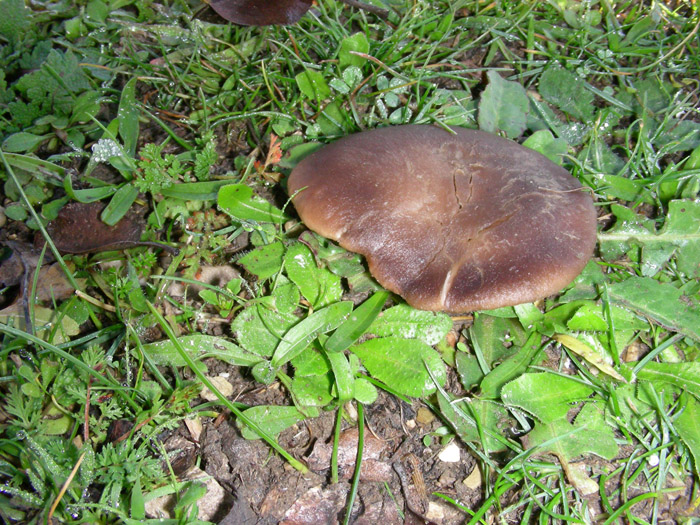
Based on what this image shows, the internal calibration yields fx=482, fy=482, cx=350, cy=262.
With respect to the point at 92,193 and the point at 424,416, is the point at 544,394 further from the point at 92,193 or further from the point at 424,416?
the point at 92,193

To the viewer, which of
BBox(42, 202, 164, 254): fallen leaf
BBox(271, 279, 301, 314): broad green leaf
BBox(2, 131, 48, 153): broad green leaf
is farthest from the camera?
BBox(2, 131, 48, 153): broad green leaf

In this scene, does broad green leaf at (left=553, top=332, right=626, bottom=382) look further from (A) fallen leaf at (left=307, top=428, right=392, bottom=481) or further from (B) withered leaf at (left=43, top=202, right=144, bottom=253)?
(B) withered leaf at (left=43, top=202, right=144, bottom=253)

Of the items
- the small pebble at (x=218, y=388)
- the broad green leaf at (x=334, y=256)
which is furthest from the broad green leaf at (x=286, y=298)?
the small pebble at (x=218, y=388)

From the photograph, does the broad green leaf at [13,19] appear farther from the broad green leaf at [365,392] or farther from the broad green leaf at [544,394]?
the broad green leaf at [544,394]

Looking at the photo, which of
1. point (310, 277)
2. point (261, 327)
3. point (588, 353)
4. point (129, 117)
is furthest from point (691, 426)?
point (129, 117)

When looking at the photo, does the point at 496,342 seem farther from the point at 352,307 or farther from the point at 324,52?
the point at 324,52

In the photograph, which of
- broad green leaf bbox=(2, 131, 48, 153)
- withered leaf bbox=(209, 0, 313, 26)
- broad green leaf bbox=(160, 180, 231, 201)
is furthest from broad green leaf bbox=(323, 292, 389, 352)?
broad green leaf bbox=(2, 131, 48, 153)
